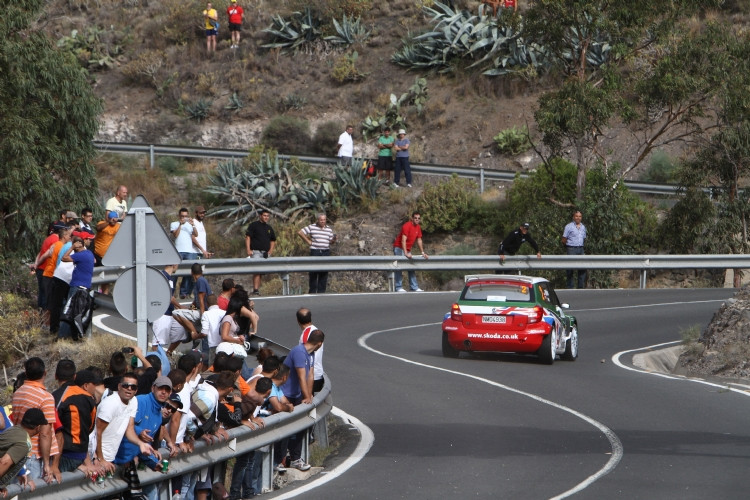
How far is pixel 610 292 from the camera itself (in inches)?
1142

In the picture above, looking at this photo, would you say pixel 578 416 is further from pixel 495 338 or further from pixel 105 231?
pixel 105 231

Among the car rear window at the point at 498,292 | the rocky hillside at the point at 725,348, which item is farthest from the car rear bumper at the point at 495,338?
the rocky hillside at the point at 725,348

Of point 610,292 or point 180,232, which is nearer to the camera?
point 180,232

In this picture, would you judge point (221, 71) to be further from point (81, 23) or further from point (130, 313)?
point (130, 313)

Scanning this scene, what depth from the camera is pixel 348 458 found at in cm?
1270

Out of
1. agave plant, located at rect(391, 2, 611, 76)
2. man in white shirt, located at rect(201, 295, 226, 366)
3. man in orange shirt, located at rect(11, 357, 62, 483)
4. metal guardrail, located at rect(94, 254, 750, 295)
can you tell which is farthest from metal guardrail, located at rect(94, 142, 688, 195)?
man in orange shirt, located at rect(11, 357, 62, 483)

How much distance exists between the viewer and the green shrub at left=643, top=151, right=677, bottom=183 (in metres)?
40.1

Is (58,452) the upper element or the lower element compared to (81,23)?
lower

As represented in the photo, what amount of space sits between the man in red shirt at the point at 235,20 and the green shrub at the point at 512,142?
44.0 ft

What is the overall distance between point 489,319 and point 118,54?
37.2m

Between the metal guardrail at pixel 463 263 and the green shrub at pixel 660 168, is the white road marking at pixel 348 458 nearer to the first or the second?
the metal guardrail at pixel 463 263

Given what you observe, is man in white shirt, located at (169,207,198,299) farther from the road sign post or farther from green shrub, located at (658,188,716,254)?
green shrub, located at (658,188,716,254)

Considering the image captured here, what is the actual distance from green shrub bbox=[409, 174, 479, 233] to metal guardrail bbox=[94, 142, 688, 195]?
0.87m

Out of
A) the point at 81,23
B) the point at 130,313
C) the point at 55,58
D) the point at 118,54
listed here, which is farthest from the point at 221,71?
the point at 130,313
